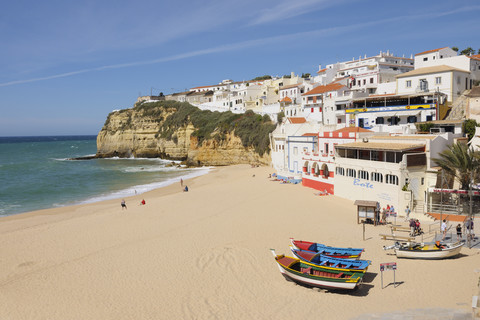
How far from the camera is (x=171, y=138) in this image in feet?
229

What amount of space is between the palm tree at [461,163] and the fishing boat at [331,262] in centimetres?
1111

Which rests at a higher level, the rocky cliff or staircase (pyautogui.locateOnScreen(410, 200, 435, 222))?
the rocky cliff

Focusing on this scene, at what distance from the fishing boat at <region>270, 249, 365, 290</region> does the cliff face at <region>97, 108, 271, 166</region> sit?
34.7m

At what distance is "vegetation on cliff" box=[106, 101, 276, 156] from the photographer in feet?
168


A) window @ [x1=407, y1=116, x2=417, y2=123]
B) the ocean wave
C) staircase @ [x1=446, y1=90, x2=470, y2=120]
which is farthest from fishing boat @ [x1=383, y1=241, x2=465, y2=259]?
the ocean wave

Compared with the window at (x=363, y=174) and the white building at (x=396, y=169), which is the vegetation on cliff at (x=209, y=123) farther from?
the window at (x=363, y=174)

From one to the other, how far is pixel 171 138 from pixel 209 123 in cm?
1115

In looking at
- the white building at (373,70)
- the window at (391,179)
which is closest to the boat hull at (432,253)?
the window at (391,179)

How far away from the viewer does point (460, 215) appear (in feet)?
63.5

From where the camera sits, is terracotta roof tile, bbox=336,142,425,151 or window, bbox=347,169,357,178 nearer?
terracotta roof tile, bbox=336,142,425,151

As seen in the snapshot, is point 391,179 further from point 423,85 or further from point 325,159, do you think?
point 423,85

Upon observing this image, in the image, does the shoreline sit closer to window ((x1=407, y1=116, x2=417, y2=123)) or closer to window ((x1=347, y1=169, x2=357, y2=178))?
window ((x1=347, y1=169, x2=357, y2=178))

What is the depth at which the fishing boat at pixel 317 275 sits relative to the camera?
39.9 ft

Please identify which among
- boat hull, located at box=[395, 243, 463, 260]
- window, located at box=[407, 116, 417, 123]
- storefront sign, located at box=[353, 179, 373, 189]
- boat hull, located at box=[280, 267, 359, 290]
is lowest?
boat hull, located at box=[280, 267, 359, 290]
